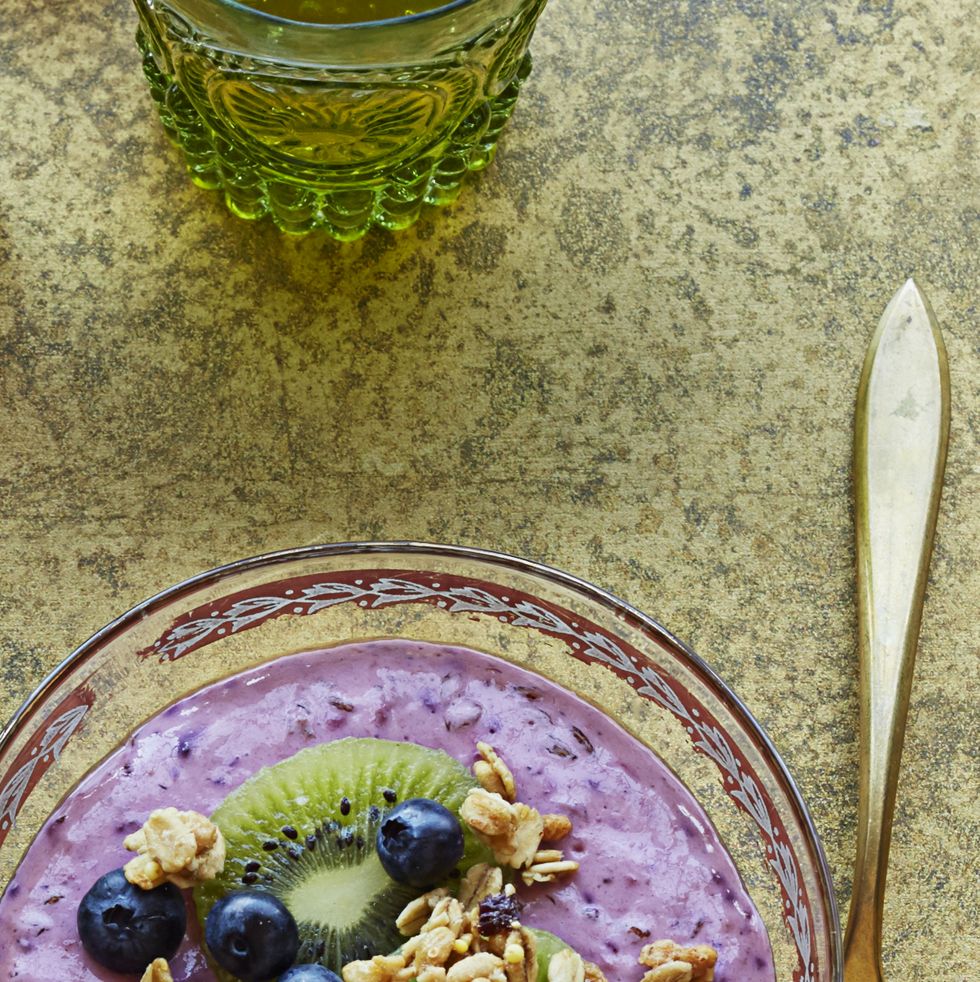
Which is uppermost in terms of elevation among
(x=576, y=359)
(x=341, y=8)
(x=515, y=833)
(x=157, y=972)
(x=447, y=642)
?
(x=341, y=8)

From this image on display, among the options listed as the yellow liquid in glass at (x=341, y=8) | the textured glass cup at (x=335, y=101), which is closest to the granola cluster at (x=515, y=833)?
the textured glass cup at (x=335, y=101)

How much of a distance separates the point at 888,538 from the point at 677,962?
647 mm

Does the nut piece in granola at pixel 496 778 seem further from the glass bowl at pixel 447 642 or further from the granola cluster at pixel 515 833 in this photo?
the glass bowl at pixel 447 642

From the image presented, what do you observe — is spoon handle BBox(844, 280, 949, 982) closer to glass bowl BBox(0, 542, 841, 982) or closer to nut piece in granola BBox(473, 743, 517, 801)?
glass bowl BBox(0, 542, 841, 982)

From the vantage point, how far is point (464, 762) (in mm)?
1472

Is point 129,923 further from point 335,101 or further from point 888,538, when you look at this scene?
point 888,538

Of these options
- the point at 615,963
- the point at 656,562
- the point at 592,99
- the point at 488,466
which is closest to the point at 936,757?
the point at 656,562

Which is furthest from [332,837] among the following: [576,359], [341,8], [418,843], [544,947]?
[341,8]

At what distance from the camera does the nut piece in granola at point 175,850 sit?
133 centimetres

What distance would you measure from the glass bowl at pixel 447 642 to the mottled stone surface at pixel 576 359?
0.16 metres

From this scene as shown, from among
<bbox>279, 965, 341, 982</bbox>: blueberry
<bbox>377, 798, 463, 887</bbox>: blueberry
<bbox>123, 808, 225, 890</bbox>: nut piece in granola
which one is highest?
<bbox>377, 798, 463, 887</bbox>: blueberry

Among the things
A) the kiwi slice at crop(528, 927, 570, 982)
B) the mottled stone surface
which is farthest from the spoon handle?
the kiwi slice at crop(528, 927, 570, 982)

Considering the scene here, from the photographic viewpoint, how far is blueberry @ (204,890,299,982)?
130cm

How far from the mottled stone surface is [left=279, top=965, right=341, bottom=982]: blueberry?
1.81 feet
